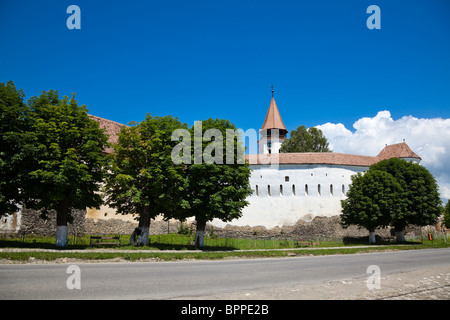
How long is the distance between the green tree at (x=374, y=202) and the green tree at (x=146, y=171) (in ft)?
79.0

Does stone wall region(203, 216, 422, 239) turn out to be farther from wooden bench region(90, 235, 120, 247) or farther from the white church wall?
wooden bench region(90, 235, 120, 247)

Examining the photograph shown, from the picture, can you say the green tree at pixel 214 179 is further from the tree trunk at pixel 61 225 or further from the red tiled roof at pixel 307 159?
the red tiled roof at pixel 307 159

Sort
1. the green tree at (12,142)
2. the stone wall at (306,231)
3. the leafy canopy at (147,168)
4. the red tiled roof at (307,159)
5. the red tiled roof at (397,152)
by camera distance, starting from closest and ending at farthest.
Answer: the green tree at (12,142) → the leafy canopy at (147,168) → the stone wall at (306,231) → the red tiled roof at (307,159) → the red tiled roof at (397,152)

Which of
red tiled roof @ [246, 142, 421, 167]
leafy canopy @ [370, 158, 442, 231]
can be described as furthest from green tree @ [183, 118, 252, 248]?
red tiled roof @ [246, 142, 421, 167]

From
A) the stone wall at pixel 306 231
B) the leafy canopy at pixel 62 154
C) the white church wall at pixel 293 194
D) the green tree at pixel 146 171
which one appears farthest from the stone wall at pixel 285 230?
the leafy canopy at pixel 62 154

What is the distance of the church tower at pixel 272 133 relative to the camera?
6869cm

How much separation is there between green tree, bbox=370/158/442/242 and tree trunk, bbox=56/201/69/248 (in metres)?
34.1

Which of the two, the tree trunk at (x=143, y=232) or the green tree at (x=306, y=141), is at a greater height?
the green tree at (x=306, y=141)

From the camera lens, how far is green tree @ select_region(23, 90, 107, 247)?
63.4 feet

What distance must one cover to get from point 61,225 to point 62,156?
4.87m

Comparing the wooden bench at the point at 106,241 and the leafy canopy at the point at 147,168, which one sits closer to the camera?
the wooden bench at the point at 106,241

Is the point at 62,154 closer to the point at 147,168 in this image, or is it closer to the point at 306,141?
the point at 147,168

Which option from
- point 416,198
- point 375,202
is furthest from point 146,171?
point 416,198
